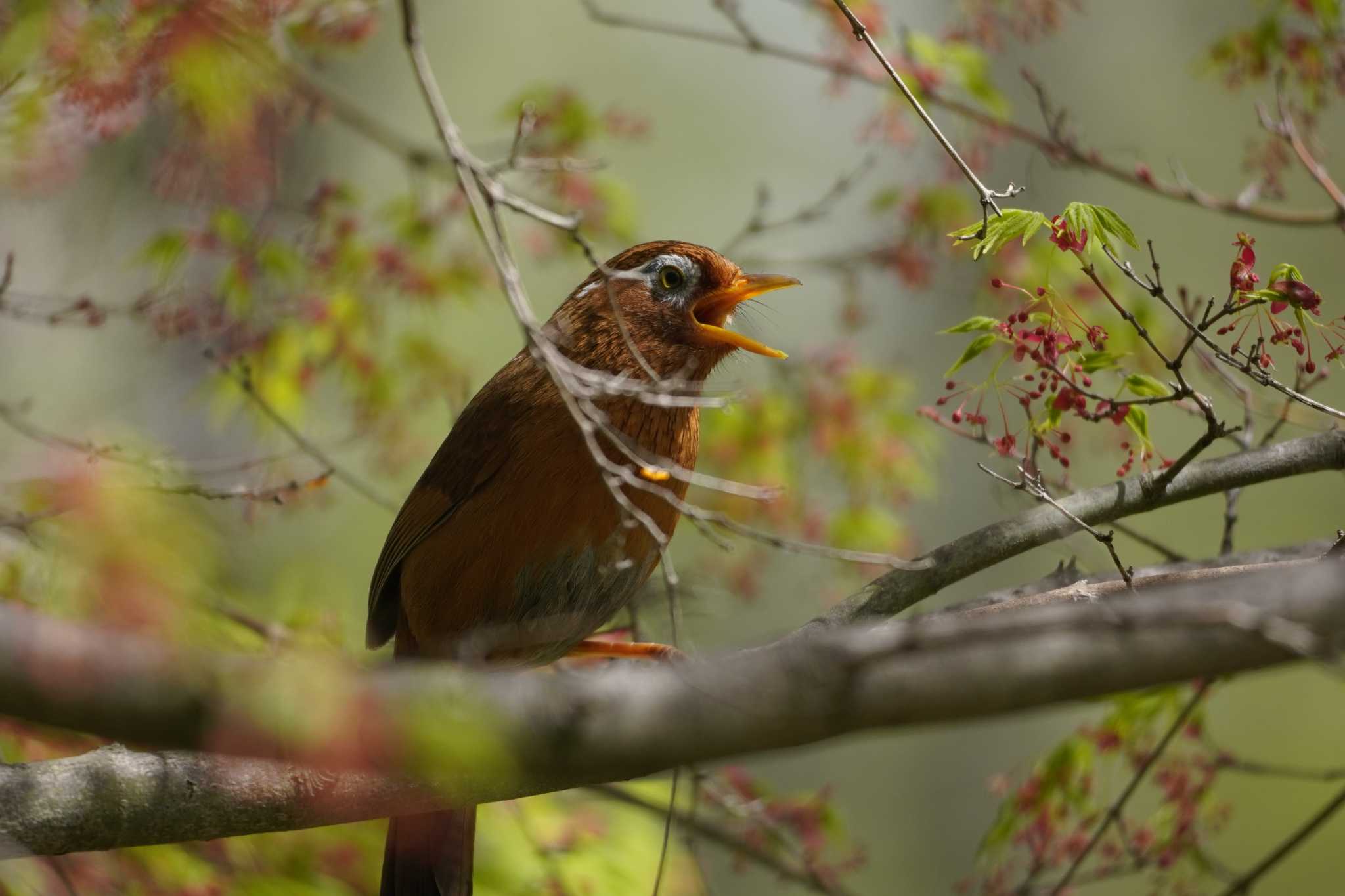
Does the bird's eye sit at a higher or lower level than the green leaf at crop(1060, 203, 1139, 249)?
higher

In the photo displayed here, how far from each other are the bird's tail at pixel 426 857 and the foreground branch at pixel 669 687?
6.10 feet

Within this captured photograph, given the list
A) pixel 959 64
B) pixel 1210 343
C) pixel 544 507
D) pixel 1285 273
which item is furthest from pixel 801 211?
pixel 1210 343

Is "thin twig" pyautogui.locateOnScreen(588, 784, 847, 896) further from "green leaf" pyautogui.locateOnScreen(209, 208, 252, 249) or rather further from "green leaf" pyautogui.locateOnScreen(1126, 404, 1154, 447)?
"green leaf" pyautogui.locateOnScreen(209, 208, 252, 249)

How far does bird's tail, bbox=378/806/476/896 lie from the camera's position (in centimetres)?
321

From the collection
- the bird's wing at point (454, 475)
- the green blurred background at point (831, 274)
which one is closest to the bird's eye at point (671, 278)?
the bird's wing at point (454, 475)

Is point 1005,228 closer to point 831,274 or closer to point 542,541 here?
point 542,541

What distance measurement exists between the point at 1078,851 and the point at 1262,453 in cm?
183

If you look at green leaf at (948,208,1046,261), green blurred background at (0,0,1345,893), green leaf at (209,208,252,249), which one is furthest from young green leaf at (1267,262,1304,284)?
green leaf at (209,208,252,249)

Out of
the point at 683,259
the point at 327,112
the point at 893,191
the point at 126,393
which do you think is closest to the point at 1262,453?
the point at 683,259

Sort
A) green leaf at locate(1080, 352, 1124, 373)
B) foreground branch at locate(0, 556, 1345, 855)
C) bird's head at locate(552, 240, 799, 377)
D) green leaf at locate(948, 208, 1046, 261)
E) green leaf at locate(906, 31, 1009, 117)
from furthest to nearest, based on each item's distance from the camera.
→ green leaf at locate(906, 31, 1009, 117) < bird's head at locate(552, 240, 799, 377) < green leaf at locate(1080, 352, 1124, 373) < green leaf at locate(948, 208, 1046, 261) < foreground branch at locate(0, 556, 1345, 855)

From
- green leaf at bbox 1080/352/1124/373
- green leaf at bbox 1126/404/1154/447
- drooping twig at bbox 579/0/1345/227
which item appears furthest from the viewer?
drooping twig at bbox 579/0/1345/227

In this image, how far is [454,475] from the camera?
3.20 meters

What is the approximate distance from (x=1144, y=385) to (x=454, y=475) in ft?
5.37

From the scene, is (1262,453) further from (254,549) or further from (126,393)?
(126,393)
